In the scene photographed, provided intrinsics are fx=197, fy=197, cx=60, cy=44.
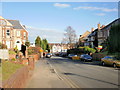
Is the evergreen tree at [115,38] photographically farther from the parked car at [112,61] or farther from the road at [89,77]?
the road at [89,77]

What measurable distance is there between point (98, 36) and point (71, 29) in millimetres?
12770

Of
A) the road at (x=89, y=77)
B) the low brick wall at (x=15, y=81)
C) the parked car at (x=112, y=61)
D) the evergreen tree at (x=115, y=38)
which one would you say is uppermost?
the evergreen tree at (x=115, y=38)

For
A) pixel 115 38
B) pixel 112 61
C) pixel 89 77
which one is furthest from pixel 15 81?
pixel 115 38

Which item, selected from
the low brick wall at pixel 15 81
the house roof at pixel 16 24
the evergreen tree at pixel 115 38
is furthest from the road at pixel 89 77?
the house roof at pixel 16 24

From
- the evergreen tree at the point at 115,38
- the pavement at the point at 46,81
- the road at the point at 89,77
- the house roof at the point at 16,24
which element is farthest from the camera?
the house roof at the point at 16,24

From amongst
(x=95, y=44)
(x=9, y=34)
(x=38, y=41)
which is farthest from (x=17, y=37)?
(x=38, y=41)

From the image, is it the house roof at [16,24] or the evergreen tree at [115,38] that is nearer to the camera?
the evergreen tree at [115,38]

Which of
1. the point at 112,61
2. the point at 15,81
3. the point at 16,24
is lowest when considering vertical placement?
the point at 112,61

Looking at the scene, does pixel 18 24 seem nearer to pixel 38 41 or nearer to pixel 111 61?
pixel 111 61

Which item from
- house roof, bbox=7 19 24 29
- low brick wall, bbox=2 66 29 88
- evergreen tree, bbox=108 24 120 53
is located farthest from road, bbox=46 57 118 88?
house roof, bbox=7 19 24 29

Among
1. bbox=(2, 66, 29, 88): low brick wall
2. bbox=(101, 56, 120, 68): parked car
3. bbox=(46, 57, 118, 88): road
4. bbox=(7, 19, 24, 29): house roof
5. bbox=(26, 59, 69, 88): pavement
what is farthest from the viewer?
bbox=(7, 19, 24, 29): house roof

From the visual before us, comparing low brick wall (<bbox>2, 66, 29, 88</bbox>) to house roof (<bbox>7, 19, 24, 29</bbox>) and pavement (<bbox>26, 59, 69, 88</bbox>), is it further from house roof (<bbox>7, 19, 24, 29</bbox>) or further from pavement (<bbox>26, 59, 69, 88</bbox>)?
house roof (<bbox>7, 19, 24, 29</bbox>)

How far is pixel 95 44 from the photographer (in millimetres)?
72625

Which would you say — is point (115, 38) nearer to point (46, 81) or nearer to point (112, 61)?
point (112, 61)
